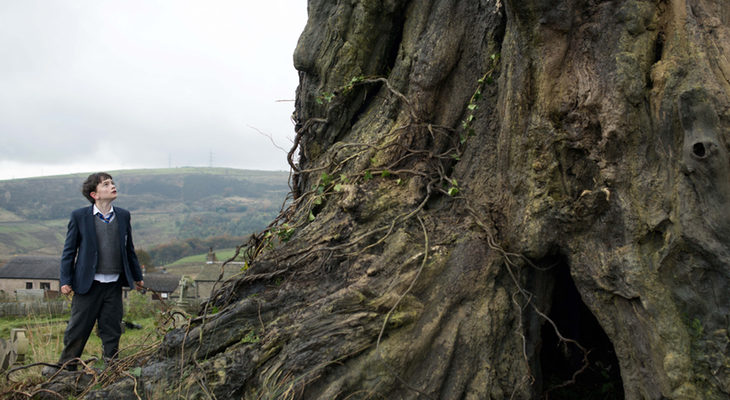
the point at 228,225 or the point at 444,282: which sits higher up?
the point at 444,282

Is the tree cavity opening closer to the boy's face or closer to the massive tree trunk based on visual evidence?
the massive tree trunk

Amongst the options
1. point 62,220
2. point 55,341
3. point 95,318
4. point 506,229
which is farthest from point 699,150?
point 62,220

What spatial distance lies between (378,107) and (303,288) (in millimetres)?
2834

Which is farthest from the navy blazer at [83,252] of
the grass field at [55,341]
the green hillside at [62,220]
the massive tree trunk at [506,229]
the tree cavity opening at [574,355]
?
the green hillside at [62,220]

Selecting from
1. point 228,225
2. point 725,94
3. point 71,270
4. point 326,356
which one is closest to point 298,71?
point 71,270

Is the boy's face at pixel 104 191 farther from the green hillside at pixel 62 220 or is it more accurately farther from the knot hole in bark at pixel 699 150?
the green hillside at pixel 62 220

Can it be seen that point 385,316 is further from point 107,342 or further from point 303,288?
point 107,342

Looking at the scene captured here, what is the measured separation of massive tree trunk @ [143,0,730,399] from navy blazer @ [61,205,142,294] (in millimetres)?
1722

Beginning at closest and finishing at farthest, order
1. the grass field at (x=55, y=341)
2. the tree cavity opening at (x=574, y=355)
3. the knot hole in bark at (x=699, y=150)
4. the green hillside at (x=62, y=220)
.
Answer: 1. the knot hole in bark at (x=699, y=150)
2. the grass field at (x=55, y=341)
3. the tree cavity opening at (x=574, y=355)
4. the green hillside at (x=62, y=220)

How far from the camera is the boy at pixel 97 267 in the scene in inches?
237

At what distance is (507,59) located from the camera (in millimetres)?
4957

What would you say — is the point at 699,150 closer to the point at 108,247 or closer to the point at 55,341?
the point at 108,247

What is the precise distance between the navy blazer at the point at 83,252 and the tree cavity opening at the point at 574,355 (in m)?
5.54

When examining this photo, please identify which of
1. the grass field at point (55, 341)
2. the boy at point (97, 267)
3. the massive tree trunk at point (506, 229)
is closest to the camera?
the massive tree trunk at point (506, 229)
